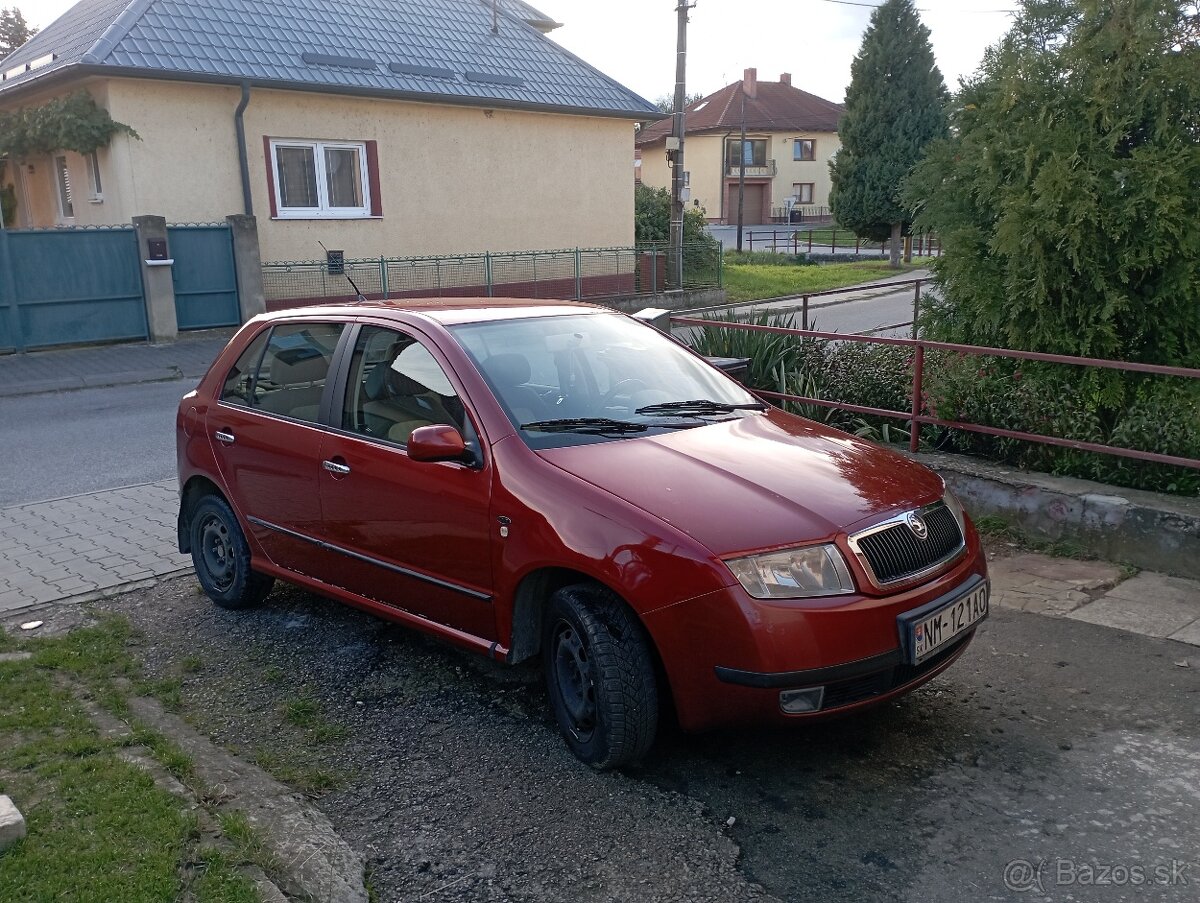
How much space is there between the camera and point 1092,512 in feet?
19.9

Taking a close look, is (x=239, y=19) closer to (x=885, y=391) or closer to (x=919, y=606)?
(x=885, y=391)

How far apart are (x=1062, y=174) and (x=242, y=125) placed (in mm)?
14521

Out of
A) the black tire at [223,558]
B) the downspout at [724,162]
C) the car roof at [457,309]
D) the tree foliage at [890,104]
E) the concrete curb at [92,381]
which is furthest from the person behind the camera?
the downspout at [724,162]

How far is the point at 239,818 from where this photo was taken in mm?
3471

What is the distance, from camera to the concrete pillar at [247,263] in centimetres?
1691

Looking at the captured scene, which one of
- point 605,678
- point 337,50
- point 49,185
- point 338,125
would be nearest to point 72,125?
point 49,185

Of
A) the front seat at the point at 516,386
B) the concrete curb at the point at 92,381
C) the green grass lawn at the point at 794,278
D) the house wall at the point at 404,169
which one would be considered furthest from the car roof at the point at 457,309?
the green grass lawn at the point at 794,278

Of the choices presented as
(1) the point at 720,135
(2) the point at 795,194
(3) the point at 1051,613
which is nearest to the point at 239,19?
(3) the point at 1051,613

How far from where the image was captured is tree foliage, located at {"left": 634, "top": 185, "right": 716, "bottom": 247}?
26.5 metres

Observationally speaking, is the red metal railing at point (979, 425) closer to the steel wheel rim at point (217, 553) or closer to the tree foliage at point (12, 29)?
the steel wheel rim at point (217, 553)

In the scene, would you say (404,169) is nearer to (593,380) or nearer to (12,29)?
(593,380)

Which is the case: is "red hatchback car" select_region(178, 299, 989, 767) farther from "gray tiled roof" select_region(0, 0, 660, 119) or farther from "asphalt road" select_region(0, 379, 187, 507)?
"gray tiled roof" select_region(0, 0, 660, 119)

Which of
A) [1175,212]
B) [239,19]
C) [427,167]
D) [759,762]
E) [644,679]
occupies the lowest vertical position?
[759,762]

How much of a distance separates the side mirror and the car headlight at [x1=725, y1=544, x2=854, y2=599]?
128 cm
